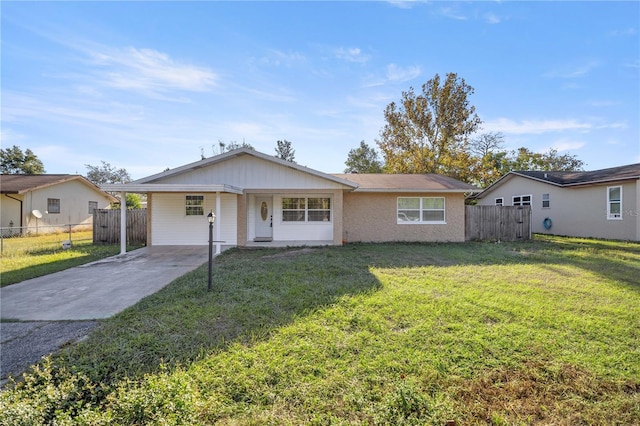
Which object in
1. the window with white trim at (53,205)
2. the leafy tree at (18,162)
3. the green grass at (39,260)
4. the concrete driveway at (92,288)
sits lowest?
the concrete driveway at (92,288)

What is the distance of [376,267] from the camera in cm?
760

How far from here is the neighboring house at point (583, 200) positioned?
1323 cm

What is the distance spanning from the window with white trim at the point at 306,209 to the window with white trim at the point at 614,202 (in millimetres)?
13956

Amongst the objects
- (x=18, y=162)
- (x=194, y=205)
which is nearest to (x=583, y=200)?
(x=194, y=205)

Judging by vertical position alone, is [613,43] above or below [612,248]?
above

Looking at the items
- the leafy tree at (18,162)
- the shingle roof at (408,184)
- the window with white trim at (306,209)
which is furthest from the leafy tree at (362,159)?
the leafy tree at (18,162)

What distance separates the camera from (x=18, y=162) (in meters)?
32.0

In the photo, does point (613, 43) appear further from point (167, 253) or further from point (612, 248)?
point (167, 253)

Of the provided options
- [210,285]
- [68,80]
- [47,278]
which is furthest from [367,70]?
[47,278]

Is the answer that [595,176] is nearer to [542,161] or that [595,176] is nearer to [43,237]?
[542,161]

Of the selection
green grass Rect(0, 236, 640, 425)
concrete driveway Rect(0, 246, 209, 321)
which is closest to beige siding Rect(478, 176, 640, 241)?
green grass Rect(0, 236, 640, 425)

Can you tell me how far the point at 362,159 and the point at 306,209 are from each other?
28.5m

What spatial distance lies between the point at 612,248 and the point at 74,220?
30.3m

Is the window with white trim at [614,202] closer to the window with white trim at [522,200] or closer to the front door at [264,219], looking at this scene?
the window with white trim at [522,200]
